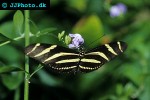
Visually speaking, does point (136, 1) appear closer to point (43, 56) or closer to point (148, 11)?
point (148, 11)

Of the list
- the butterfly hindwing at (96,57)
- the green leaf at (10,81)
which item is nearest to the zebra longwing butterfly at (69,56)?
the butterfly hindwing at (96,57)

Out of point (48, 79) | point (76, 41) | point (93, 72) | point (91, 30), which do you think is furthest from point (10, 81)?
point (93, 72)

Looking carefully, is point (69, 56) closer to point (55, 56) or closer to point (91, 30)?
point (55, 56)

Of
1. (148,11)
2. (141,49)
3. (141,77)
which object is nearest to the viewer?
(141,77)

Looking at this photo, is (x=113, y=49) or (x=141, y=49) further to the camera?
(x=141, y=49)

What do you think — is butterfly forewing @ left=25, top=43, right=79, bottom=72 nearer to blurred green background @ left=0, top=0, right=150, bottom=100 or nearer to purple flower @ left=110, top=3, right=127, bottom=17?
blurred green background @ left=0, top=0, right=150, bottom=100

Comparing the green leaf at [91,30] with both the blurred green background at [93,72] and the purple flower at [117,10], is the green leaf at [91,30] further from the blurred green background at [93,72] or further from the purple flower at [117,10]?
the purple flower at [117,10]

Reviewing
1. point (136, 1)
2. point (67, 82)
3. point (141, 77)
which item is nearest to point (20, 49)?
point (67, 82)
